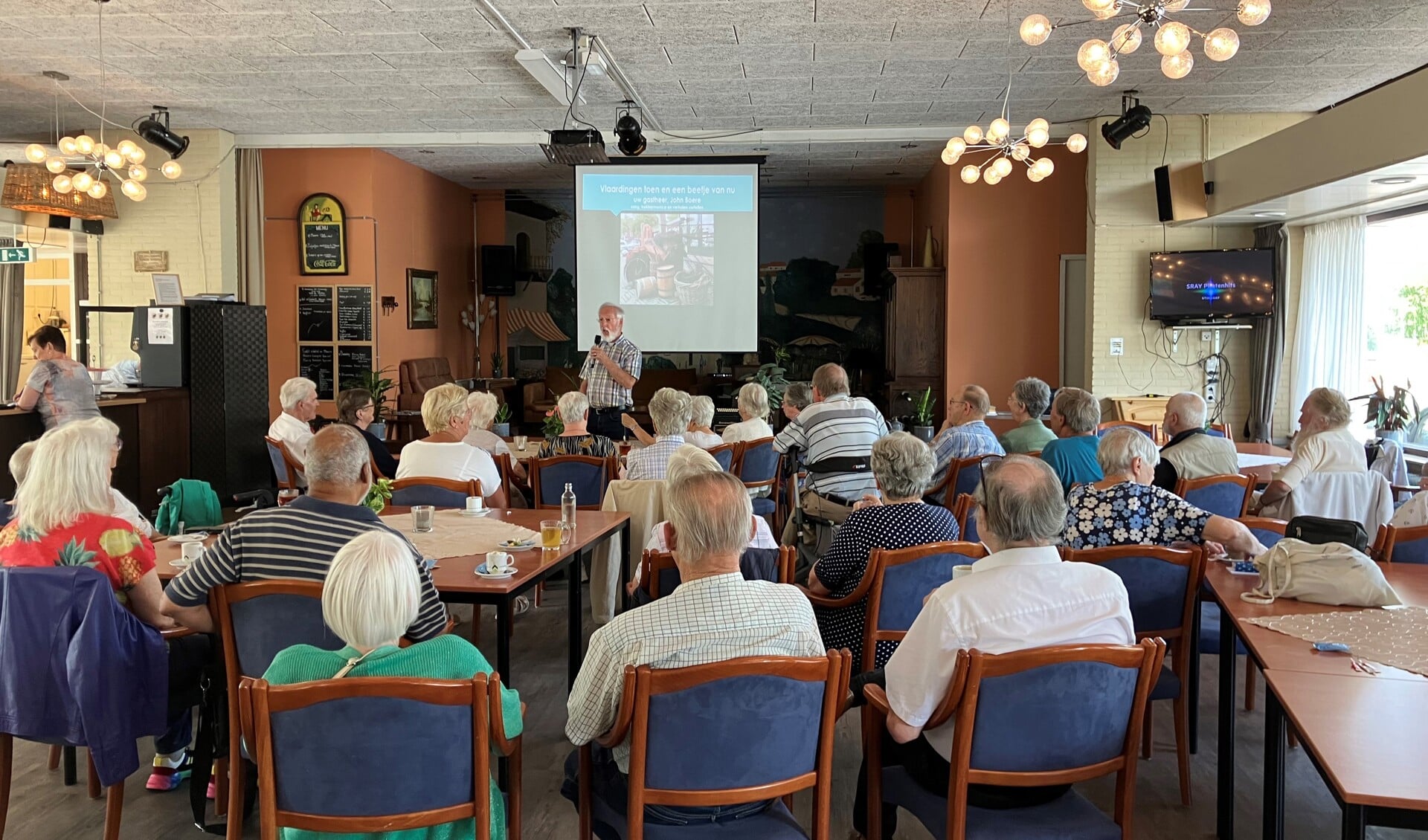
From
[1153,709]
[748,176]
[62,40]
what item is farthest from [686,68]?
[1153,709]

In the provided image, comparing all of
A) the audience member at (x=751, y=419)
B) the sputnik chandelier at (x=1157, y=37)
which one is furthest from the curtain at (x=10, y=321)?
the sputnik chandelier at (x=1157, y=37)

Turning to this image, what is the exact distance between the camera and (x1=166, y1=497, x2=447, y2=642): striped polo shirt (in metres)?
2.77

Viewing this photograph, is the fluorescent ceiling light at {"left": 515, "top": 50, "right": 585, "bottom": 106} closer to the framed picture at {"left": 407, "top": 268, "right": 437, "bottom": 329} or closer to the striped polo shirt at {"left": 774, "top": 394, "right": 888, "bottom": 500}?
the striped polo shirt at {"left": 774, "top": 394, "right": 888, "bottom": 500}

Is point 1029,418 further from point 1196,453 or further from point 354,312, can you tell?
point 354,312

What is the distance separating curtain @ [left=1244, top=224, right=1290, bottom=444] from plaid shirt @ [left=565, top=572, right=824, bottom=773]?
847 centimetres

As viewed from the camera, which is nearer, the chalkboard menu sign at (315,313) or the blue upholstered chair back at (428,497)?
the blue upholstered chair back at (428,497)

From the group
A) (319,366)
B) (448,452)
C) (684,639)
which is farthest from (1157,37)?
(319,366)

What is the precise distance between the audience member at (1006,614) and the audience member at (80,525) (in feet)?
6.93

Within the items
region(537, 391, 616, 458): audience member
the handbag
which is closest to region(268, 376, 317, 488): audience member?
region(537, 391, 616, 458): audience member

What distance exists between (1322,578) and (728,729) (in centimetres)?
189

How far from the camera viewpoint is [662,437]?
5297 millimetres

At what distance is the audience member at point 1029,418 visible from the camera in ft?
19.4

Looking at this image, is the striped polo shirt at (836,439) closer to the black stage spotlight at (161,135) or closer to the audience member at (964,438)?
the audience member at (964,438)

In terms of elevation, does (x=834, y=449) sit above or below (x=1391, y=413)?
below
